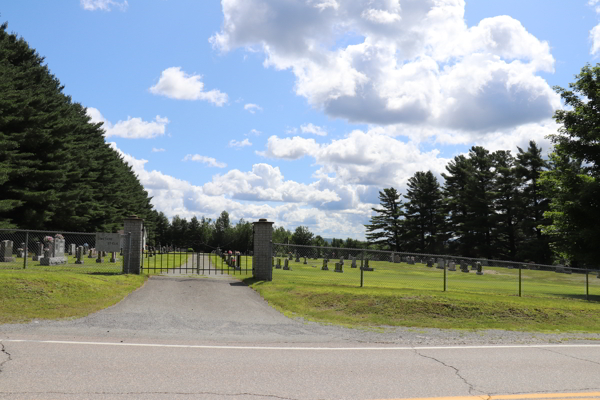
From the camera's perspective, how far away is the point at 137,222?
708 inches

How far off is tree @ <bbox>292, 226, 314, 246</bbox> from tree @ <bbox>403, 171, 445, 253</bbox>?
2649 cm

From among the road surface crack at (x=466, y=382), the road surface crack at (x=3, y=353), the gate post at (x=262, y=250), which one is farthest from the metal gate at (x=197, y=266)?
the road surface crack at (x=466, y=382)

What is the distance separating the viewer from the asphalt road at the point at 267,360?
17.0 feet

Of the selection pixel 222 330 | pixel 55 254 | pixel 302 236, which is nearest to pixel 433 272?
pixel 55 254

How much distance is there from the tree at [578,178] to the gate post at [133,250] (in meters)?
22.0

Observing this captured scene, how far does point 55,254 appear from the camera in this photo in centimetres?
2230

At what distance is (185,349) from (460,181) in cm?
7315

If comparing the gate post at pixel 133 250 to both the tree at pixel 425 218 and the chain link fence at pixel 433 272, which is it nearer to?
the chain link fence at pixel 433 272

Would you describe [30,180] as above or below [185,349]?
above

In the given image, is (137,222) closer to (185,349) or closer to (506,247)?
(185,349)

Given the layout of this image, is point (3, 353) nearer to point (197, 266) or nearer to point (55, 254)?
point (197, 266)

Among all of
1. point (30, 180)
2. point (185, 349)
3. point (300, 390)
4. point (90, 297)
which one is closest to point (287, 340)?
point (185, 349)

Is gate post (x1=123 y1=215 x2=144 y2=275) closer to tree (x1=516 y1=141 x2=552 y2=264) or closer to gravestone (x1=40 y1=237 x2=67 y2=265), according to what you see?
gravestone (x1=40 y1=237 x2=67 y2=265)

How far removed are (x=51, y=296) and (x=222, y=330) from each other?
530 cm
